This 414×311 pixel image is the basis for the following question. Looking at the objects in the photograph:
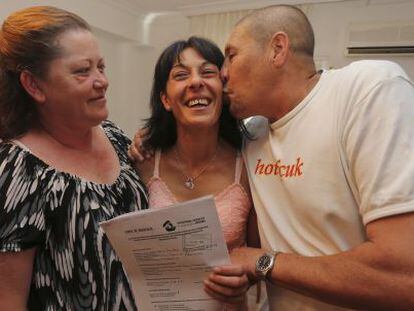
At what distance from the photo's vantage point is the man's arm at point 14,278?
3.24 feet

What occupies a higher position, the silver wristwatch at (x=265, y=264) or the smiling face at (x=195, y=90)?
the smiling face at (x=195, y=90)

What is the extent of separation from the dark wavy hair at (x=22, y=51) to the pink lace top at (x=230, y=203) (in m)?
0.45

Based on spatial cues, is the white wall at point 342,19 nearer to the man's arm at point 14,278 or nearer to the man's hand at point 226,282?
the man's hand at point 226,282

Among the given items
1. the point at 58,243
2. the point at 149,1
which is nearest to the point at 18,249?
the point at 58,243

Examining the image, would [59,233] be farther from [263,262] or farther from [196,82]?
[196,82]

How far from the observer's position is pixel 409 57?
3.82 m

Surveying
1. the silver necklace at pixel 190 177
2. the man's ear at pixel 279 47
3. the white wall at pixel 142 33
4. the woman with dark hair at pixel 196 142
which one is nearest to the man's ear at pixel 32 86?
the woman with dark hair at pixel 196 142

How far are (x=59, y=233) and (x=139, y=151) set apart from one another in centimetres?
45

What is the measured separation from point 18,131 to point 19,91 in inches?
4.3

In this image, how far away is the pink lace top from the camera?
4.42 feet

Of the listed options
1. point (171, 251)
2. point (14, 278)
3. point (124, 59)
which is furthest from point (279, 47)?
point (124, 59)

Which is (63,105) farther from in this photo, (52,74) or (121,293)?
(121,293)

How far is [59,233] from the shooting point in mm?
1050

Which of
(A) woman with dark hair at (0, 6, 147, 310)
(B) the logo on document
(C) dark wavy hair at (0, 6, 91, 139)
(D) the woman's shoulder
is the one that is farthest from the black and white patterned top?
(D) the woman's shoulder
